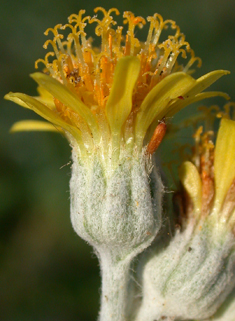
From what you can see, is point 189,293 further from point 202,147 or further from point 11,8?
point 11,8

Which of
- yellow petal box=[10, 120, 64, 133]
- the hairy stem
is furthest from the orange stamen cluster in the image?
the hairy stem

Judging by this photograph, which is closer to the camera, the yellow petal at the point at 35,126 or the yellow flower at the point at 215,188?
the yellow flower at the point at 215,188

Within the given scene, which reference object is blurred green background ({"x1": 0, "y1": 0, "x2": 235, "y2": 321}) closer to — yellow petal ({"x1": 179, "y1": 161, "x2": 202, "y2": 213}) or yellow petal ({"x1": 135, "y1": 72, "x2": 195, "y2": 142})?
yellow petal ({"x1": 179, "y1": 161, "x2": 202, "y2": 213})

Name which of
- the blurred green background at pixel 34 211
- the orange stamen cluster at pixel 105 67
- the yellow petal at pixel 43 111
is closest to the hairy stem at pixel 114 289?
the yellow petal at pixel 43 111

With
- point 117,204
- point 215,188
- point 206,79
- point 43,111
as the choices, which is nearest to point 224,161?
point 215,188

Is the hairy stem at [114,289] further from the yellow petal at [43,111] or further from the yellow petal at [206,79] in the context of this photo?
the yellow petal at [206,79]

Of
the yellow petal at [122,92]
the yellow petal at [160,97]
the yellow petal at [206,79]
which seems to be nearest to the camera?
the yellow petal at [122,92]
